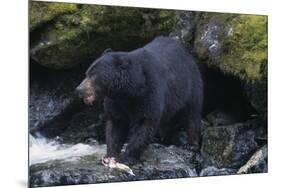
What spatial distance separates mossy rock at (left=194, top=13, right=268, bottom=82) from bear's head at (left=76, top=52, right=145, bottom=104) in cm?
101

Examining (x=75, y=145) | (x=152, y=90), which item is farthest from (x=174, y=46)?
(x=75, y=145)

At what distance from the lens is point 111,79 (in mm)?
5379

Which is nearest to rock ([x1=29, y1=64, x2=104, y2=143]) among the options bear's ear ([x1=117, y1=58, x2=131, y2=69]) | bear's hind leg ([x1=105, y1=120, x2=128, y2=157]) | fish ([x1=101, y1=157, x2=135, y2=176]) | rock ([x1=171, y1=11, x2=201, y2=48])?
bear's hind leg ([x1=105, y1=120, x2=128, y2=157])

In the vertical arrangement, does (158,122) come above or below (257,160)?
above

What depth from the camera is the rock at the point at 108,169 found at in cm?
538

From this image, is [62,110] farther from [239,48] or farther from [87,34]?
[239,48]

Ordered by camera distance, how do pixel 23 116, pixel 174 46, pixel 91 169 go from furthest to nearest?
pixel 174 46, pixel 91 169, pixel 23 116

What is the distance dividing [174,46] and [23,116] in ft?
5.79

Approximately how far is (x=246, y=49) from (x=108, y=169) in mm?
2003

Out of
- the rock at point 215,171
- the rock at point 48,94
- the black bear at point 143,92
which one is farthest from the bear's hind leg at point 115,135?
the rock at point 215,171

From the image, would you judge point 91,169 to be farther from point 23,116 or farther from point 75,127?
point 23,116

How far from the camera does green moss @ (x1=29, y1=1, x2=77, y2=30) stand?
531cm

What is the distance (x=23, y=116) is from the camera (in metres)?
5.17

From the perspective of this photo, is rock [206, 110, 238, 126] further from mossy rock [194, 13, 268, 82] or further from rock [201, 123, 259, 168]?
mossy rock [194, 13, 268, 82]
